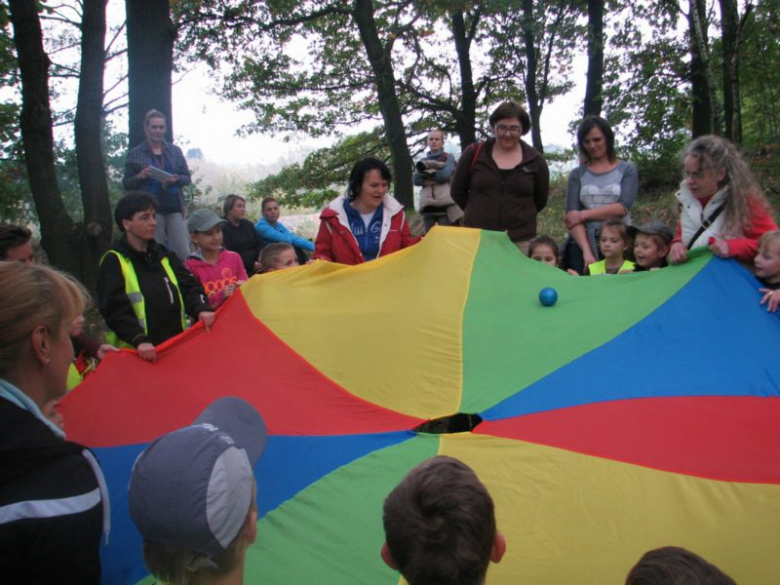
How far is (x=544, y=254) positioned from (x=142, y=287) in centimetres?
249

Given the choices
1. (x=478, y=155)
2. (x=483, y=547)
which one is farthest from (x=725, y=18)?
(x=483, y=547)

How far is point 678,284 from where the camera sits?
309cm

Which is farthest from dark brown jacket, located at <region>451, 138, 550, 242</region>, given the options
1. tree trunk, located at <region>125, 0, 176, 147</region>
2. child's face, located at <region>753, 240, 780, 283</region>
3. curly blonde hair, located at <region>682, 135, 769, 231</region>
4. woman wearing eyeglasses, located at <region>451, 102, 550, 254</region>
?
tree trunk, located at <region>125, 0, 176, 147</region>

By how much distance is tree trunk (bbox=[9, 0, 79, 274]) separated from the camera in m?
6.77

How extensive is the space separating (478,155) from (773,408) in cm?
257

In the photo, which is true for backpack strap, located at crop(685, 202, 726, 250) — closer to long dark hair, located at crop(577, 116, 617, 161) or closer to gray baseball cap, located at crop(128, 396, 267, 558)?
long dark hair, located at crop(577, 116, 617, 161)

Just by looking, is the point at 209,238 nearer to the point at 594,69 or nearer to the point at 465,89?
the point at 594,69

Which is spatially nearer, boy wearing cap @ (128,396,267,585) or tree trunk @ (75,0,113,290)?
boy wearing cap @ (128,396,267,585)

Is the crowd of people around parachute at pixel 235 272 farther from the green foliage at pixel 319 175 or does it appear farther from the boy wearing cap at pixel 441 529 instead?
the green foliage at pixel 319 175

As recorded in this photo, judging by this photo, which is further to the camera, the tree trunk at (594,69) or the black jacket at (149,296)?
the tree trunk at (594,69)

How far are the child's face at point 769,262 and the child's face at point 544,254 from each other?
4.85 feet

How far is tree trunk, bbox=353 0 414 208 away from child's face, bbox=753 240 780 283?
1023 centimetres

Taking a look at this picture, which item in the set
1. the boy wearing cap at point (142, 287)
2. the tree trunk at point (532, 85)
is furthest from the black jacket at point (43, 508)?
the tree trunk at point (532, 85)

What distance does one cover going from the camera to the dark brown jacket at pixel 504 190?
4.29 m
